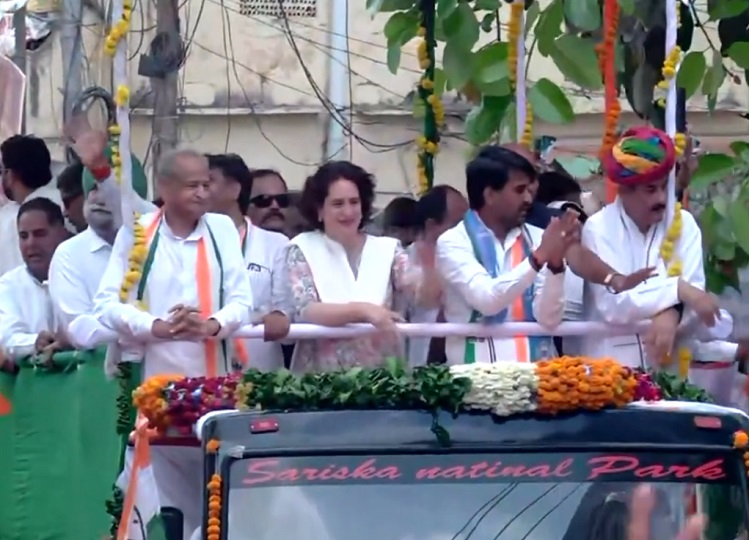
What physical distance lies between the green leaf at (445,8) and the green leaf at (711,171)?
4.90ft

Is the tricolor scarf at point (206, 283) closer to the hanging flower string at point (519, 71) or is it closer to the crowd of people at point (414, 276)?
the crowd of people at point (414, 276)

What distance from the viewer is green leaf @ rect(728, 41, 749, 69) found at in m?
7.49

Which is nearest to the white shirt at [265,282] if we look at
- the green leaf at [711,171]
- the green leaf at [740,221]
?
the green leaf at [711,171]

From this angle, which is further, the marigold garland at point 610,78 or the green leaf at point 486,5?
the green leaf at point 486,5

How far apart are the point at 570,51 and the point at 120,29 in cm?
207

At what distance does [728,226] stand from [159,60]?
429 cm

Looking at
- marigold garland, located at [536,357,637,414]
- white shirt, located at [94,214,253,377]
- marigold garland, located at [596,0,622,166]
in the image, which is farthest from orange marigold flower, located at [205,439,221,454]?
marigold garland, located at [596,0,622,166]

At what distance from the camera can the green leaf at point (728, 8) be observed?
750cm

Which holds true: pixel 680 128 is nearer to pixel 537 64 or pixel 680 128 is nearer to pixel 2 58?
pixel 2 58

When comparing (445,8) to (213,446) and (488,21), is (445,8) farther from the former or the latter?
(213,446)

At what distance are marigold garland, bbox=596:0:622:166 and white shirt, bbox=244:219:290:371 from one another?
1.29 meters

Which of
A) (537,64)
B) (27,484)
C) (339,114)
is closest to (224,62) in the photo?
(339,114)

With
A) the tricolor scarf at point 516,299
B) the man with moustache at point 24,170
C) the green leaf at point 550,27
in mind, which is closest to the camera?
the tricolor scarf at point 516,299

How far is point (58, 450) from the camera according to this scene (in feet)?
26.2
